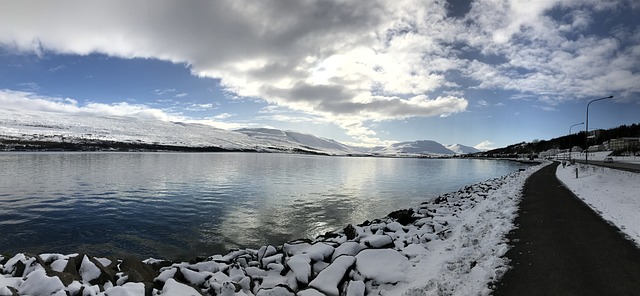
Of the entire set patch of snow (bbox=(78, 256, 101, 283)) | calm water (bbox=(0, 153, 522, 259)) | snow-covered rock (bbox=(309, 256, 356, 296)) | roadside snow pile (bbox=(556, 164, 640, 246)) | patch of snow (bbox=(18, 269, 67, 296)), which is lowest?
calm water (bbox=(0, 153, 522, 259))

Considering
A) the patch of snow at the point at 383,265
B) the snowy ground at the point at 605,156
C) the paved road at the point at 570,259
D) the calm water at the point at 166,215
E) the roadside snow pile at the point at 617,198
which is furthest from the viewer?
the snowy ground at the point at 605,156

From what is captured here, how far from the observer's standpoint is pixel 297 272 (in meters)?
9.73

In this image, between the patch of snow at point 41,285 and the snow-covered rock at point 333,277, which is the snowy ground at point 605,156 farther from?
the patch of snow at point 41,285

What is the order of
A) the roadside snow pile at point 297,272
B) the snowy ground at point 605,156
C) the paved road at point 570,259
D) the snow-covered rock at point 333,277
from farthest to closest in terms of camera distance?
the snowy ground at point 605,156 < the snow-covered rock at point 333,277 < the roadside snow pile at point 297,272 < the paved road at point 570,259

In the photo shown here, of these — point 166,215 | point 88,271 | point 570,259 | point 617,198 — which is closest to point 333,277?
point 88,271

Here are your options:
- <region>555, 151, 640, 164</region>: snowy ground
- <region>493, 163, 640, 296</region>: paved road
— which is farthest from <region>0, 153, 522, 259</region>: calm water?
<region>555, 151, 640, 164</region>: snowy ground

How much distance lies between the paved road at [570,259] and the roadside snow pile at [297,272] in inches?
21.7

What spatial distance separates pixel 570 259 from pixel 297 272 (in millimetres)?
7529

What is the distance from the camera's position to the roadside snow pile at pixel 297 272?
7.77 meters

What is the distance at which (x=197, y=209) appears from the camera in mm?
24141

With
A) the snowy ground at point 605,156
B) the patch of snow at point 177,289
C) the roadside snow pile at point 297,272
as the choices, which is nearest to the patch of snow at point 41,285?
the roadside snow pile at point 297,272

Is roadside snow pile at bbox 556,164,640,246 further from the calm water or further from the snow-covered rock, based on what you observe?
the calm water

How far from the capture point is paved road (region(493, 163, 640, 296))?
7645 millimetres

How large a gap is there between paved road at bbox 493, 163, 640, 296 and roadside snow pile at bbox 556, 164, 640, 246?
0.61m
